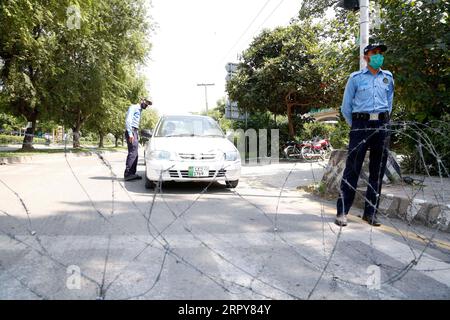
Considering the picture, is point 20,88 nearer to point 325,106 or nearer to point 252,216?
point 325,106

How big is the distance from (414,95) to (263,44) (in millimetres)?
11370

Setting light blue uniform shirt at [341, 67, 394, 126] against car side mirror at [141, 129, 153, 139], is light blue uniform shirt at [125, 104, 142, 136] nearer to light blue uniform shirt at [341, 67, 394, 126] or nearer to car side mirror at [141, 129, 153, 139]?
car side mirror at [141, 129, 153, 139]

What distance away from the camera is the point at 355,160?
4223mm

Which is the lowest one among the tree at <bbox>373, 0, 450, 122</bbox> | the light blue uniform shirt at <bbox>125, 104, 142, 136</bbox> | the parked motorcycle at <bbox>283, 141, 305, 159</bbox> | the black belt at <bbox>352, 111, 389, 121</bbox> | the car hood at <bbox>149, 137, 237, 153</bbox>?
the parked motorcycle at <bbox>283, 141, 305, 159</bbox>

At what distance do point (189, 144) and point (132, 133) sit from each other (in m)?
1.70

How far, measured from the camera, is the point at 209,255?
3.12m

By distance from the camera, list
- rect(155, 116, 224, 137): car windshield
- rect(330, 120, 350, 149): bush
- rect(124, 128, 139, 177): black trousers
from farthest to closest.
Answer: rect(330, 120, 350, 149): bush → rect(124, 128, 139, 177): black trousers → rect(155, 116, 224, 137): car windshield

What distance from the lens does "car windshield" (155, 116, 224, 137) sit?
7454 mm

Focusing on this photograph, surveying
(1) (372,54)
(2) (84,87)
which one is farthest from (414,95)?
(2) (84,87)

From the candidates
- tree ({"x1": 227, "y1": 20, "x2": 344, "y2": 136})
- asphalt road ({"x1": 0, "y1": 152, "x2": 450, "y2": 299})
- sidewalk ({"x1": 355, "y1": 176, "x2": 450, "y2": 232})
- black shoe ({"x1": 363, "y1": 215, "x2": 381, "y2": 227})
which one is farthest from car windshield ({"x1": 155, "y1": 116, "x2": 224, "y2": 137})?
tree ({"x1": 227, "y1": 20, "x2": 344, "y2": 136})

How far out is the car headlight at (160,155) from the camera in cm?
645

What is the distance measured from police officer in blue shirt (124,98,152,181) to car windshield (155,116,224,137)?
1.84ft

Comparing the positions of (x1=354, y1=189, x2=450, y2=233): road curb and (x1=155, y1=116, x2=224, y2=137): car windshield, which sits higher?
(x1=155, y1=116, x2=224, y2=137): car windshield

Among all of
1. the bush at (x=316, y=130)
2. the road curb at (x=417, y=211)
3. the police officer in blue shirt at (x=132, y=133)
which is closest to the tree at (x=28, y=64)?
the police officer in blue shirt at (x=132, y=133)
